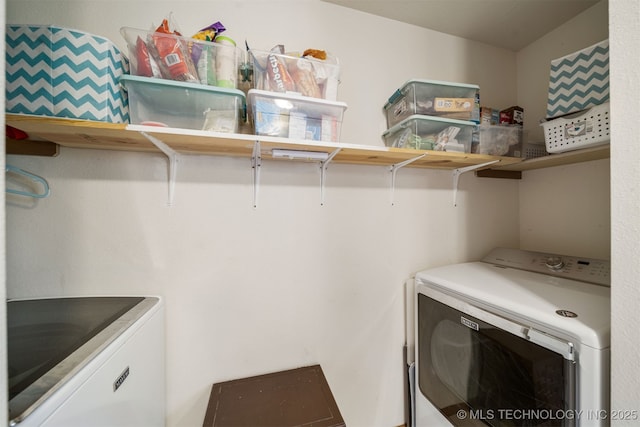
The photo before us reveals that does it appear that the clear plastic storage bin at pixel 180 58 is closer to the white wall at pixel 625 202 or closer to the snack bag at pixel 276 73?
the snack bag at pixel 276 73

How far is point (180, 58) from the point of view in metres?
0.79

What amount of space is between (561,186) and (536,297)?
3.03 feet

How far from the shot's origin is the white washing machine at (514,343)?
2.12 feet

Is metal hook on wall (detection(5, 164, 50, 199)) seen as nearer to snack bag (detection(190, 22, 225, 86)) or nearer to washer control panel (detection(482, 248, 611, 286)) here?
snack bag (detection(190, 22, 225, 86))

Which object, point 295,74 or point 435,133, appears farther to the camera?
point 435,133

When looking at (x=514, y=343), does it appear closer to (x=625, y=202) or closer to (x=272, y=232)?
(x=625, y=202)

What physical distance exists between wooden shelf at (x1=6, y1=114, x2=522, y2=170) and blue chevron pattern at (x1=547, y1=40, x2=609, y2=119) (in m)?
0.28

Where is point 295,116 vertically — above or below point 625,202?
above

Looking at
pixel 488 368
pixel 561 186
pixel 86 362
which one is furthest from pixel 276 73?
pixel 561 186

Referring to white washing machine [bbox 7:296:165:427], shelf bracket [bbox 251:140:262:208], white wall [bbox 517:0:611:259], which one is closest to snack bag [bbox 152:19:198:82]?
shelf bracket [bbox 251:140:262:208]

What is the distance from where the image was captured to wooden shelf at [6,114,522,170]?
2.37 ft

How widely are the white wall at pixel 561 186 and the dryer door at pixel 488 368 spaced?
0.90m

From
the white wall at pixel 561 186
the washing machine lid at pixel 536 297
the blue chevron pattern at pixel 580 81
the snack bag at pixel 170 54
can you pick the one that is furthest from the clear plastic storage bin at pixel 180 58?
the white wall at pixel 561 186

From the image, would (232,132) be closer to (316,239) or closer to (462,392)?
(316,239)
